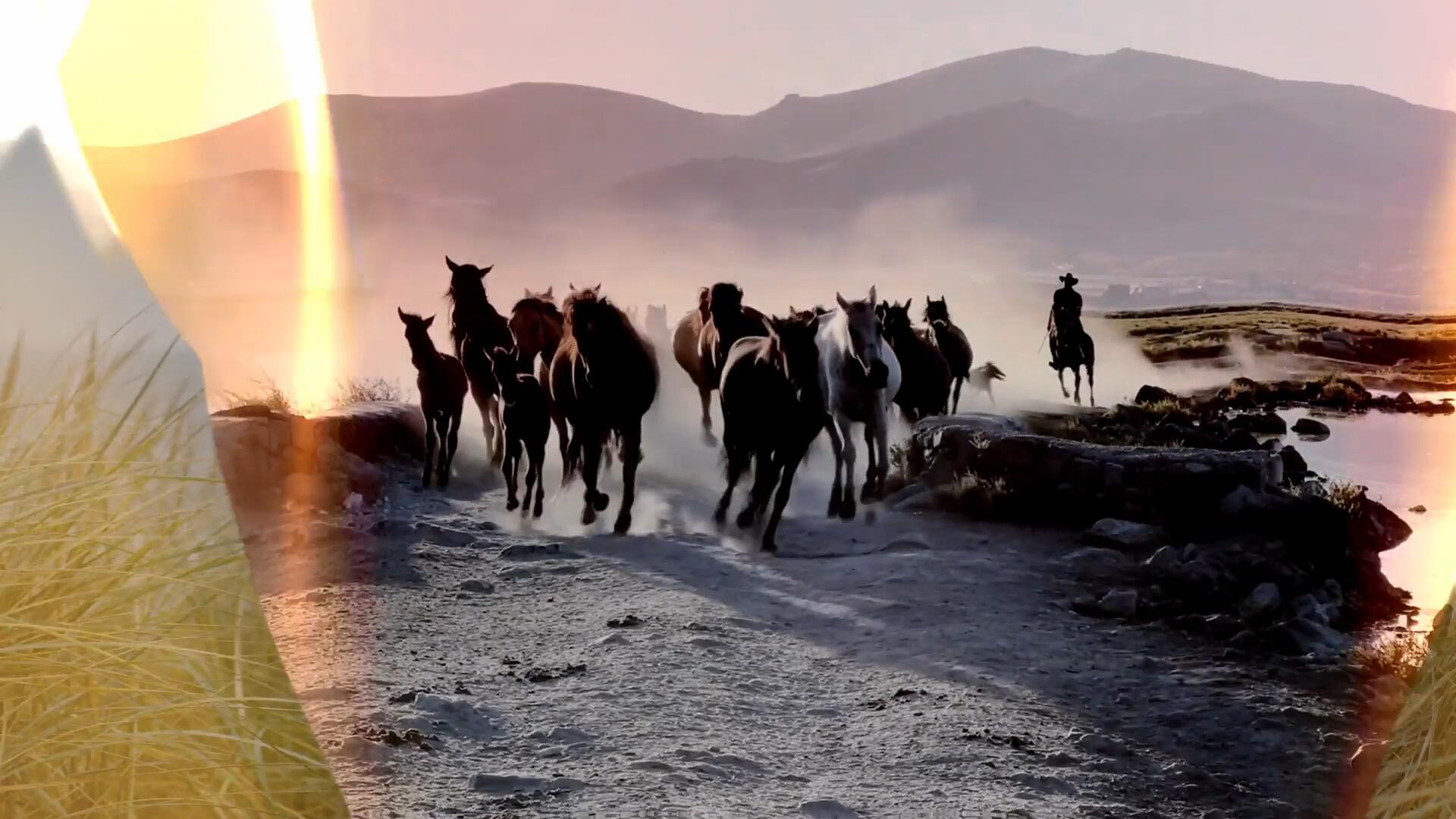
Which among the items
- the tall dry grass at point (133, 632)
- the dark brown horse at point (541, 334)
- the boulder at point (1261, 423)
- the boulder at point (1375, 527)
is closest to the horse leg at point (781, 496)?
the dark brown horse at point (541, 334)

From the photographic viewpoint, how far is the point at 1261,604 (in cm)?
138

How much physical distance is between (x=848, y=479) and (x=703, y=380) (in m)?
0.22

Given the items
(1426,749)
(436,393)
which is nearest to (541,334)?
(436,393)

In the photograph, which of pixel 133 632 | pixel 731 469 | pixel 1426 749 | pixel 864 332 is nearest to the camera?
pixel 864 332

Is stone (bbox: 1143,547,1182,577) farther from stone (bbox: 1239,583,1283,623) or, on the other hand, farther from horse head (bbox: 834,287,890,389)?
horse head (bbox: 834,287,890,389)

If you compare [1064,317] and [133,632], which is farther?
[133,632]

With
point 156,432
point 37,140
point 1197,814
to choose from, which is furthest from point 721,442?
point 37,140

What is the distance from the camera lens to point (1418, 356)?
1430 millimetres

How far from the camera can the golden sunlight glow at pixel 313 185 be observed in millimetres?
1428

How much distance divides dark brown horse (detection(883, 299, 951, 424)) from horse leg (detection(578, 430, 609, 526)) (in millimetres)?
388

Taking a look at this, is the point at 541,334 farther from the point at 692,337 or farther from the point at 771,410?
the point at 771,410

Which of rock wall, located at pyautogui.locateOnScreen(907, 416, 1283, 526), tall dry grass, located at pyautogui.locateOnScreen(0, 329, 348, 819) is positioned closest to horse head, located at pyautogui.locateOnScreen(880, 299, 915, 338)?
rock wall, located at pyautogui.locateOnScreen(907, 416, 1283, 526)

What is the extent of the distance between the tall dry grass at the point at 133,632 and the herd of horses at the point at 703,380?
20.4 inches

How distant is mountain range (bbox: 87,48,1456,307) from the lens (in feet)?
4.59
